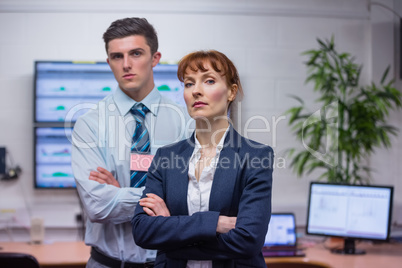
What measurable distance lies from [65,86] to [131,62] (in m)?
1.79

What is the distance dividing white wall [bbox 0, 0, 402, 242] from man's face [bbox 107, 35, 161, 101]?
1.67m

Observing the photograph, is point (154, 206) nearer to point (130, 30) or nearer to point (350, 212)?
point (130, 30)

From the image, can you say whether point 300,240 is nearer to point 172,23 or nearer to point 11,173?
point 172,23

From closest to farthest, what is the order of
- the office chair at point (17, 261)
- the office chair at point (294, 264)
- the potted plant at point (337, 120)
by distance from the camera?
the office chair at point (17, 261) → the office chair at point (294, 264) → the potted plant at point (337, 120)

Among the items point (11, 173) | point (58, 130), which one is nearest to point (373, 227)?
point (58, 130)

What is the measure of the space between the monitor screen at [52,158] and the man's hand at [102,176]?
1.70m

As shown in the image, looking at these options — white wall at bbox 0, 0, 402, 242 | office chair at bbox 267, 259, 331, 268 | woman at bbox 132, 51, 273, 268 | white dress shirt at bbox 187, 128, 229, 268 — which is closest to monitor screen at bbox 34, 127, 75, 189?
white wall at bbox 0, 0, 402, 242

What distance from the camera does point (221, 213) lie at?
1379 millimetres

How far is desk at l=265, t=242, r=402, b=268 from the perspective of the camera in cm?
263

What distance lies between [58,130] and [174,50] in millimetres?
990

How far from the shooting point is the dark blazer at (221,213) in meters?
1.33

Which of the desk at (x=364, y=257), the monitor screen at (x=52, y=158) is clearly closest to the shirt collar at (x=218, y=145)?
the desk at (x=364, y=257)

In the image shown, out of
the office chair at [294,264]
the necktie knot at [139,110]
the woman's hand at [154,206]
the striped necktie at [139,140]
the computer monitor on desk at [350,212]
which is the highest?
the necktie knot at [139,110]

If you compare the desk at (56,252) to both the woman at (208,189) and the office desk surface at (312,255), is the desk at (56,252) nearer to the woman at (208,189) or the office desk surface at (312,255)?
the office desk surface at (312,255)
